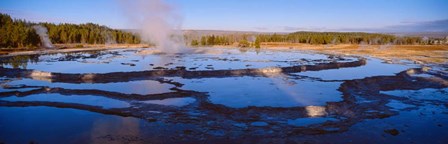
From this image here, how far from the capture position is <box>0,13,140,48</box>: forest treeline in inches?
1827

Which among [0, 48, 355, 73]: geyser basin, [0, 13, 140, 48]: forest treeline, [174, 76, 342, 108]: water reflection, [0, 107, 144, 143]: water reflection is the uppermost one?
[0, 13, 140, 48]: forest treeline

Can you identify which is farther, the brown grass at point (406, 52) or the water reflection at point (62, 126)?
the brown grass at point (406, 52)

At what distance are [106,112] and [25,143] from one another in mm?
2775

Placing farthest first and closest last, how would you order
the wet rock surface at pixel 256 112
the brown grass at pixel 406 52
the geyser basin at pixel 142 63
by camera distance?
the brown grass at pixel 406 52 → the geyser basin at pixel 142 63 → the wet rock surface at pixel 256 112

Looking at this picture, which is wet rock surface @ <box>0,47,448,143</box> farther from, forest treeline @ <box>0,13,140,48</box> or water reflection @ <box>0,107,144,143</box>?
forest treeline @ <box>0,13,140,48</box>

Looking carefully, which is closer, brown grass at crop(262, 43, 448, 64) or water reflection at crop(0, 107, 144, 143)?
water reflection at crop(0, 107, 144, 143)

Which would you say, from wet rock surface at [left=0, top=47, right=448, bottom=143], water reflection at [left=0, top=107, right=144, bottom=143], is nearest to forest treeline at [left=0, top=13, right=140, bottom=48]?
wet rock surface at [left=0, top=47, right=448, bottom=143]

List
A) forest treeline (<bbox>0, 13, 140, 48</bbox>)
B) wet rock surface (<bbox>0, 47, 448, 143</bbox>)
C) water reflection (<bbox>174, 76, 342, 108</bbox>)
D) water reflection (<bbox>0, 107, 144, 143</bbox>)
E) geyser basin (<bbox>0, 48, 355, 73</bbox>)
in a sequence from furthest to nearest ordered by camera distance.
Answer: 1. forest treeline (<bbox>0, 13, 140, 48</bbox>)
2. geyser basin (<bbox>0, 48, 355, 73</bbox>)
3. water reflection (<bbox>174, 76, 342, 108</bbox>)
4. wet rock surface (<bbox>0, 47, 448, 143</bbox>)
5. water reflection (<bbox>0, 107, 144, 143</bbox>)

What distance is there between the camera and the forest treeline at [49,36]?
152 feet

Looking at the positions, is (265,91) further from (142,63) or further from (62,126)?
(142,63)

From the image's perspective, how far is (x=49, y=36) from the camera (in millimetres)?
66375

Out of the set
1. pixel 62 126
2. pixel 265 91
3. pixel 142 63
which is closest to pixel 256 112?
pixel 265 91

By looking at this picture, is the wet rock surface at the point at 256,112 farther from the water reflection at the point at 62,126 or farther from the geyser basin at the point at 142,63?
the geyser basin at the point at 142,63

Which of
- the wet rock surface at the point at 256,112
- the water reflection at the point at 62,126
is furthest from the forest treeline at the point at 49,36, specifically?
the water reflection at the point at 62,126
